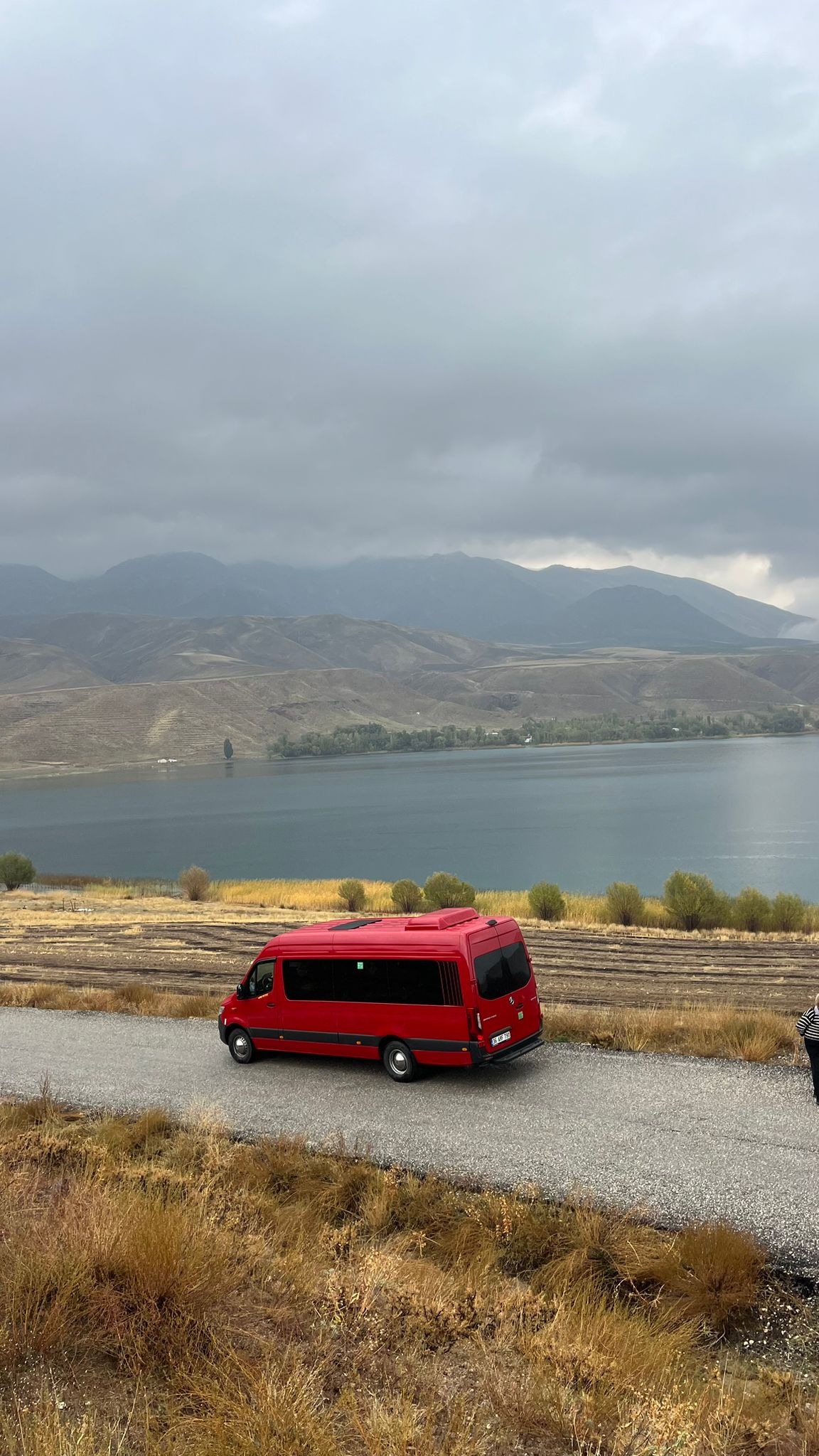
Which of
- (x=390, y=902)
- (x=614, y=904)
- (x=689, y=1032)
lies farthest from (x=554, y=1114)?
(x=390, y=902)

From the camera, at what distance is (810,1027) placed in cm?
805

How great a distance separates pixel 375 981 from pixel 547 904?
26.4m

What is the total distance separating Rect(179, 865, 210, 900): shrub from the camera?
47.1m

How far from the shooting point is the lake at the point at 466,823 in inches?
2235

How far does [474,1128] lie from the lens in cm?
938

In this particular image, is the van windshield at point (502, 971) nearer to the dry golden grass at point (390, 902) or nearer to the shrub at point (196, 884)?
the dry golden grass at point (390, 902)

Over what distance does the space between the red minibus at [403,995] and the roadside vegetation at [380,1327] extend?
260 cm

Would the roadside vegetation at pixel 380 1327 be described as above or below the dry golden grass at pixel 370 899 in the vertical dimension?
above

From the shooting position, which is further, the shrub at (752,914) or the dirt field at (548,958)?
the shrub at (752,914)

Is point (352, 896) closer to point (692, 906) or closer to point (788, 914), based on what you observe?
point (692, 906)

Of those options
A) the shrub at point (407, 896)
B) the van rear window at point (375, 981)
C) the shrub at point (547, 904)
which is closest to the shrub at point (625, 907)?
the shrub at point (547, 904)

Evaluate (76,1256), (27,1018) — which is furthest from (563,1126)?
(27,1018)

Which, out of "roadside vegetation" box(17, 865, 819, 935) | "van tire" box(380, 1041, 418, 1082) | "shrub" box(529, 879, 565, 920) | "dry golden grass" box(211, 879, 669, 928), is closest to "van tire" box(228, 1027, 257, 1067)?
"van tire" box(380, 1041, 418, 1082)

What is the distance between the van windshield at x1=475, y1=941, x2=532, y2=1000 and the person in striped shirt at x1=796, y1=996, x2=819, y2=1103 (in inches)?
139
